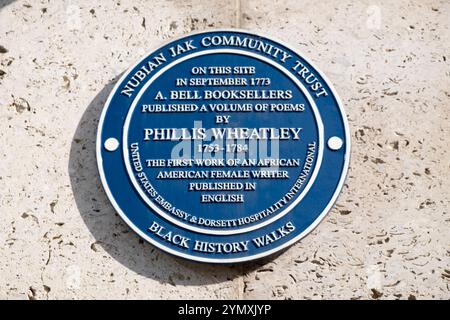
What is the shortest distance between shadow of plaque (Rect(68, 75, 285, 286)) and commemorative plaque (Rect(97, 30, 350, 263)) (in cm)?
11

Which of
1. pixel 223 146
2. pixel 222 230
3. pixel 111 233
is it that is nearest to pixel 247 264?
pixel 222 230

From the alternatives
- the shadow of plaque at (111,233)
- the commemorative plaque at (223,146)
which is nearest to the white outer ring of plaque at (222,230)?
the commemorative plaque at (223,146)

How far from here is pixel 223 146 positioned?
13.8 feet

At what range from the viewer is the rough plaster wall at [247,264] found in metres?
4.08

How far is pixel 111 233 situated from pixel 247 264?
28.4 inches

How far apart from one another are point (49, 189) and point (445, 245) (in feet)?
6.79

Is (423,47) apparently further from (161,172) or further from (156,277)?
(156,277)

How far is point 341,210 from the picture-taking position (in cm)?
414

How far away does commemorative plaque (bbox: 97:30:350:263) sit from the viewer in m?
4.07

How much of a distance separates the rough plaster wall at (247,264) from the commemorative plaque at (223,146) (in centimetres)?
Answer: 12

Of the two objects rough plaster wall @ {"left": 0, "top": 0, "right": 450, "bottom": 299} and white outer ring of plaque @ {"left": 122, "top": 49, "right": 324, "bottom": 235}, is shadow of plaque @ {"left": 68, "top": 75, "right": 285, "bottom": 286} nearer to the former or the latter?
rough plaster wall @ {"left": 0, "top": 0, "right": 450, "bottom": 299}

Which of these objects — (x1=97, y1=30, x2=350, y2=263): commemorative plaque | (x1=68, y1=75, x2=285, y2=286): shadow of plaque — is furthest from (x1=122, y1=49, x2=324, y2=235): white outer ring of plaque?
(x1=68, y1=75, x2=285, y2=286): shadow of plaque

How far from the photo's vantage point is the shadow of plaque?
410 centimetres
